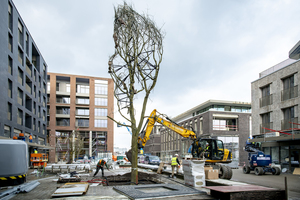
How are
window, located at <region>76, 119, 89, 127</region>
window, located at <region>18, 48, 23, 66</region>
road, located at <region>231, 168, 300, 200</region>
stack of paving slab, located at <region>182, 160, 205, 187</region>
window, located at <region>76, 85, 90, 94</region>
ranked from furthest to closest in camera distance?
window, located at <region>76, 85, 90, 94</region> < window, located at <region>76, 119, 89, 127</region> < window, located at <region>18, 48, 23, 66</region> < stack of paving slab, located at <region>182, 160, 205, 187</region> < road, located at <region>231, 168, 300, 200</region>

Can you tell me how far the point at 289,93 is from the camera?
2420 cm

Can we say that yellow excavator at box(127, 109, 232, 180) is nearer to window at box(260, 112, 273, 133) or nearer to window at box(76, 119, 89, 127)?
window at box(260, 112, 273, 133)

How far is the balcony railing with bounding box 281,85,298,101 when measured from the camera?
23406 millimetres

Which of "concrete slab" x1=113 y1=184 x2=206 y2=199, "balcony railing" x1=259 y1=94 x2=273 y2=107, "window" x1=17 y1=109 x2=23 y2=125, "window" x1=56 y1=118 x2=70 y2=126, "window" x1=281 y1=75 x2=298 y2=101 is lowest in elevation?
"concrete slab" x1=113 y1=184 x2=206 y2=199

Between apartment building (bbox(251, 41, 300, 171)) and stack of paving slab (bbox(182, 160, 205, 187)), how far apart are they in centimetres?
1118

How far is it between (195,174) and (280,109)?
52.8ft

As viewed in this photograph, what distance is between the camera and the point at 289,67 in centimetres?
2416

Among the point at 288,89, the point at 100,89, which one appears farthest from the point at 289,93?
the point at 100,89

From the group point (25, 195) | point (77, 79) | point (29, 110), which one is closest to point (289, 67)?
point (25, 195)

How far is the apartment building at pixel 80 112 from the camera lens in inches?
2594

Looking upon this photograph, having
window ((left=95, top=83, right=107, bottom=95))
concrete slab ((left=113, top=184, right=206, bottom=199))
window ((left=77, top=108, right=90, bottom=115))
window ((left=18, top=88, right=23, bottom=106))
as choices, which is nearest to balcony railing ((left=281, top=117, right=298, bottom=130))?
concrete slab ((left=113, top=184, right=206, bottom=199))

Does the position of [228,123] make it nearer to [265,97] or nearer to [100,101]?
[265,97]

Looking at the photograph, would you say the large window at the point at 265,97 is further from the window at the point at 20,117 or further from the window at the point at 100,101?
the window at the point at 100,101

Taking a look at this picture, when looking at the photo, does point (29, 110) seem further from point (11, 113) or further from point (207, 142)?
point (207, 142)
